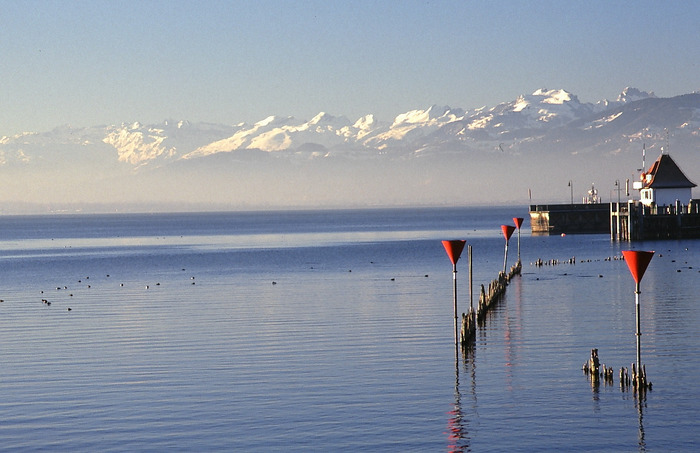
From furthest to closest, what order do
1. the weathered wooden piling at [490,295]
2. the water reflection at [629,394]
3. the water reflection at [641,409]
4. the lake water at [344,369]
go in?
the weathered wooden piling at [490,295] → the water reflection at [629,394] → the lake water at [344,369] → the water reflection at [641,409]

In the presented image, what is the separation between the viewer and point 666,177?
148625 millimetres

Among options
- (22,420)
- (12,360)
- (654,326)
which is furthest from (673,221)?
(22,420)

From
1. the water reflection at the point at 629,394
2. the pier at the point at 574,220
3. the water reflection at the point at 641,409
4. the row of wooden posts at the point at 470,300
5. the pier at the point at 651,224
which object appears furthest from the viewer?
the pier at the point at 574,220

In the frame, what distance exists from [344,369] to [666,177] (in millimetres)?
124003

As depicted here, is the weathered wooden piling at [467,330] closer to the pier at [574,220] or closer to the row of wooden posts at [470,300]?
the row of wooden posts at [470,300]

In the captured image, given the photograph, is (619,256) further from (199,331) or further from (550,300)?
(199,331)

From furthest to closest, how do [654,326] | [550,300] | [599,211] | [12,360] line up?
1. [599,211]
2. [550,300]
3. [654,326]
4. [12,360]

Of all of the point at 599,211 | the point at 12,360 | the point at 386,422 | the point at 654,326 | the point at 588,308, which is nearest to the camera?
the point at 386,422

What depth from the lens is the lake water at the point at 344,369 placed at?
25.3 metres

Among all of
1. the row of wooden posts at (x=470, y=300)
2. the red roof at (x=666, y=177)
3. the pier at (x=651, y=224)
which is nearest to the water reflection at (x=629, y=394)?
the row of wooden posts at (x=470, y=300)

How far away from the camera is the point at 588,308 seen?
53.1m

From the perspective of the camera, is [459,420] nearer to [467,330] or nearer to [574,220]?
[467,330]

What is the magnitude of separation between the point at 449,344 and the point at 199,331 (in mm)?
12515

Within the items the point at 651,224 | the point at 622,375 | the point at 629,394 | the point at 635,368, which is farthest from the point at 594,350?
the point at 651,224
